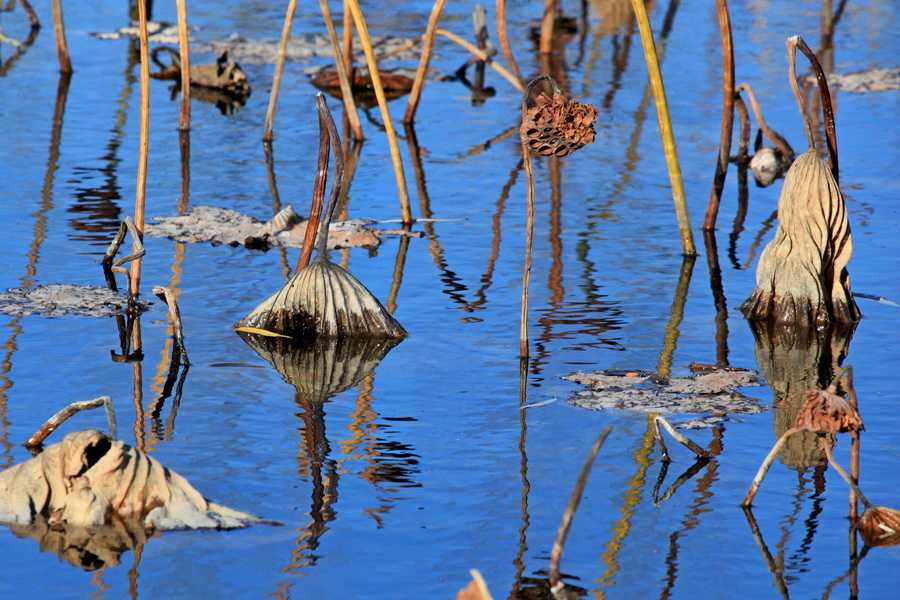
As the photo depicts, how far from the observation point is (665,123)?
7.02 m

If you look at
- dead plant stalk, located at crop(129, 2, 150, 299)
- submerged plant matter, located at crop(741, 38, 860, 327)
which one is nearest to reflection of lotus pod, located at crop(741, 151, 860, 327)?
submerged plant matter, located at crop(741, 38, 860, 327)

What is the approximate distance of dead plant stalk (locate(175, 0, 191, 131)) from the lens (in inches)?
326

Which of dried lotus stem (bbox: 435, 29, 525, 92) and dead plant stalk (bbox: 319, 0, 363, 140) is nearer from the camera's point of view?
dried lotus stem (bbox: 435, 29, 525, 92)

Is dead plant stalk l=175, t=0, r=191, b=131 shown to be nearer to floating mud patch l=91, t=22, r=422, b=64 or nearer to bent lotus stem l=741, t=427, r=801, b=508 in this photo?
floating mud patch l=91, t=22, r=422, b=64

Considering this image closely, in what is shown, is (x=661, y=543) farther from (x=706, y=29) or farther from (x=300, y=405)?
(x=706, y=29)

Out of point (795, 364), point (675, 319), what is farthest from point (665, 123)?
point (795, 364)

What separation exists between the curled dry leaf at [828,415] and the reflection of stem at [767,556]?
386mm

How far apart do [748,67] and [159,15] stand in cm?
522

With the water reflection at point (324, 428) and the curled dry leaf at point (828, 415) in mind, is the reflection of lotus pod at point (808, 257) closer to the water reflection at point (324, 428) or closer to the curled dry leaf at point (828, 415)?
the water reflection at point (324, 428)

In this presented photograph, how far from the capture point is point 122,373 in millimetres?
5645

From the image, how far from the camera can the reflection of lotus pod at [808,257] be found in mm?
6102

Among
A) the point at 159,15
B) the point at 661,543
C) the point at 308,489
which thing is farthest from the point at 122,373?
the point at 159,15

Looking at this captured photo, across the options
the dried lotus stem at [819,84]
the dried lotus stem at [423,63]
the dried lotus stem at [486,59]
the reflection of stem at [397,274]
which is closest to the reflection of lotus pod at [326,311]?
→ the reflection of stem at [397,274]

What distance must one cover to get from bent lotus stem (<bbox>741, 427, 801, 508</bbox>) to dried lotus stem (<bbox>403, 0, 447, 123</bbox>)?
4.42 m
